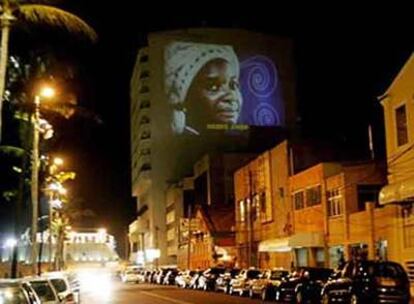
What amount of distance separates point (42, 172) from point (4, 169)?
15.8 m

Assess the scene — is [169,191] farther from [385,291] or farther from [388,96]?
[385,291]

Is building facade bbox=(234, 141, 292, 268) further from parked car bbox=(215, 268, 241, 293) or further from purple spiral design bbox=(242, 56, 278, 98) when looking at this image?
purple spiral design bbox=(242, 56, 278, 98)

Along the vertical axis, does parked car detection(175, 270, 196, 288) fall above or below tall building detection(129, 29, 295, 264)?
below

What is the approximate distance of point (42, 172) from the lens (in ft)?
200

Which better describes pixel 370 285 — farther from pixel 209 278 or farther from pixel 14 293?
pixel 209 278

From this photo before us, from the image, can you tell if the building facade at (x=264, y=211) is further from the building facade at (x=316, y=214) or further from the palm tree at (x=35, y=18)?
the palm tree at (x=35, y=18)

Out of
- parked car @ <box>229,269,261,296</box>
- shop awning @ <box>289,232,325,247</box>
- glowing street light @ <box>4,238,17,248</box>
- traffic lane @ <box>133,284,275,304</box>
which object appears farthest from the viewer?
shop awning @ <box>289,232,325,247</box>

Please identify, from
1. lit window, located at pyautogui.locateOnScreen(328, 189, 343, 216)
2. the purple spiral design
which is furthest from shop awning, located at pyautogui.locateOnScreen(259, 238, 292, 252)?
the purple spiral design

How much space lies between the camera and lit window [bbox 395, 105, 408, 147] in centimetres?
4119

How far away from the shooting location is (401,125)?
137 feet

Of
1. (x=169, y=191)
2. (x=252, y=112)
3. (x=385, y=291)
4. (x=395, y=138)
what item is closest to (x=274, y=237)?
(x=395, y=138)

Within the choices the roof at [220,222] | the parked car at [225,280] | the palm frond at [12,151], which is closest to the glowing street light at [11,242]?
the palm frond at [12,151]

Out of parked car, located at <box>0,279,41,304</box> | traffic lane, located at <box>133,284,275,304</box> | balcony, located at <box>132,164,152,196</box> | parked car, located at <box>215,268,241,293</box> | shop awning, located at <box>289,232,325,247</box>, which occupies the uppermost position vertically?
balcony, located at <box>132,164,152,196</box>

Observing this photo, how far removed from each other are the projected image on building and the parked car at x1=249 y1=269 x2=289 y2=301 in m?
95.4
